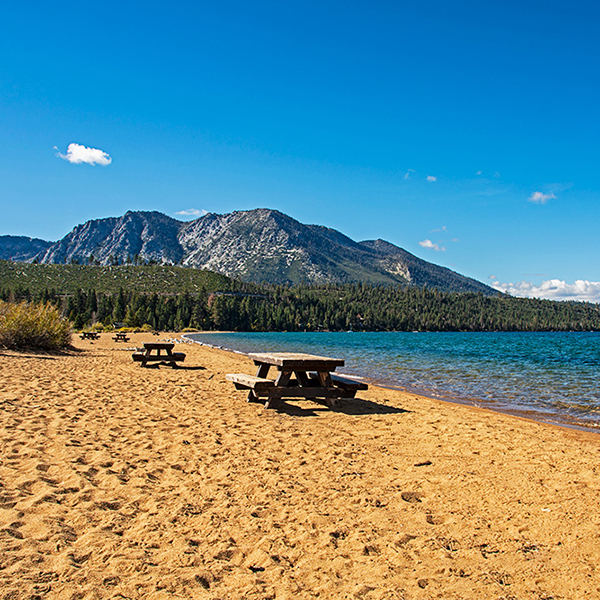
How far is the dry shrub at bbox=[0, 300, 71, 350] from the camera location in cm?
2017

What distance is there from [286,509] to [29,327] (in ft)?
68.4

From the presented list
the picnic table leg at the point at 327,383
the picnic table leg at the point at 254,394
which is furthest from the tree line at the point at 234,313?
the picnic table leg at the point at 327,383

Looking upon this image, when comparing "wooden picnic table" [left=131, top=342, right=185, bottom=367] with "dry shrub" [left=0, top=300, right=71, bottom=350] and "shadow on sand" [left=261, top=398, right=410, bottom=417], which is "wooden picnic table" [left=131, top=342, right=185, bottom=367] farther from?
"shadow on sand" [left=261, top=398, right=410, bottom=417]

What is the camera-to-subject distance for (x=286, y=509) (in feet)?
15.6

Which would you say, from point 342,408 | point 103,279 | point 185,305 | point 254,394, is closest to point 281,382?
point 254,394

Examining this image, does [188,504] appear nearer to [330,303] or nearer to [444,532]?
[444,532]

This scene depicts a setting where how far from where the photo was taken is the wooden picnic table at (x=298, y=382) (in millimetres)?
9992

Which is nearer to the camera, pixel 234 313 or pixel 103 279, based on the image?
pixel 234 313

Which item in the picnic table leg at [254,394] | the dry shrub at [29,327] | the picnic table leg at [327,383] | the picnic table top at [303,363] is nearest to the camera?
the picnic table top at [303,363]

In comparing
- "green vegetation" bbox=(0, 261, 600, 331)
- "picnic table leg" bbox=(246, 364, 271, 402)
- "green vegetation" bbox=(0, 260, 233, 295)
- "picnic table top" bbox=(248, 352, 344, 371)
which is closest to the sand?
"picnic table top" bbox=(248, 352, 344, 371)

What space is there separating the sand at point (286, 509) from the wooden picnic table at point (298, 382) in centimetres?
114

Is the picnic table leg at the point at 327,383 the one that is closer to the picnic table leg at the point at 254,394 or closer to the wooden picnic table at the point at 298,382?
the wooden picnic table at the point at 298,382

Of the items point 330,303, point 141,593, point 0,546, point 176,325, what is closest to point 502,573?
point 141,593

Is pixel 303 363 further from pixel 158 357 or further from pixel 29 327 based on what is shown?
pixel 29 327
